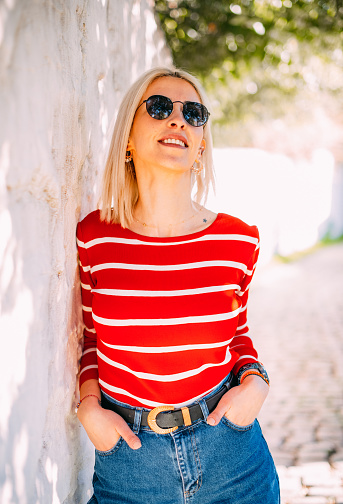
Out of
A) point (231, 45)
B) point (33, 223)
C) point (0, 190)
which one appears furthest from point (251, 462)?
point (231, 45)

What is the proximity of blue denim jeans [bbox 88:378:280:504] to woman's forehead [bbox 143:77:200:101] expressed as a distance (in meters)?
1.26

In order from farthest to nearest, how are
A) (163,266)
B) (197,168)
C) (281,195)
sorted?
(281,195) < (197,168) < (163,266)

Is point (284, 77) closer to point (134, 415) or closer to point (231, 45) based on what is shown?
point (231, 45)

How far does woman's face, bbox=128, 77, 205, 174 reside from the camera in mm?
1941

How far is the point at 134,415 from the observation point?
1.71 metres

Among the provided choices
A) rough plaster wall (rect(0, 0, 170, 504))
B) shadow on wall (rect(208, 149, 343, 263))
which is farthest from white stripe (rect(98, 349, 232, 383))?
shadow on wall (rect(208, 149, 343, 263))

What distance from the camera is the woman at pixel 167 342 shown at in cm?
169

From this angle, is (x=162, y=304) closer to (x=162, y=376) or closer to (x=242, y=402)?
(x=162, y=376)

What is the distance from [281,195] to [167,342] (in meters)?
14.0

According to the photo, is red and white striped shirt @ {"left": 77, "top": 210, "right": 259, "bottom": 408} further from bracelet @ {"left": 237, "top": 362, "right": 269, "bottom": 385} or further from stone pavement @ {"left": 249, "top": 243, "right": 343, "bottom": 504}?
stone pavement @ {"left": 249, "top": 243, "right": 343, "bottom": 504}

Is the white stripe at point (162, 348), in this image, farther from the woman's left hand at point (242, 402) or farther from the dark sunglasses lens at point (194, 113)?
the dark sunglasses lens at point (194, 113)

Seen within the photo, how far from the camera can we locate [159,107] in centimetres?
198

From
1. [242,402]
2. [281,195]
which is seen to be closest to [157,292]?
[242,402]

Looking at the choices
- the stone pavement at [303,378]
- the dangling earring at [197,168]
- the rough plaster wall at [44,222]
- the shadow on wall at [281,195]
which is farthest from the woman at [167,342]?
the shadow on wall at [281,195]
